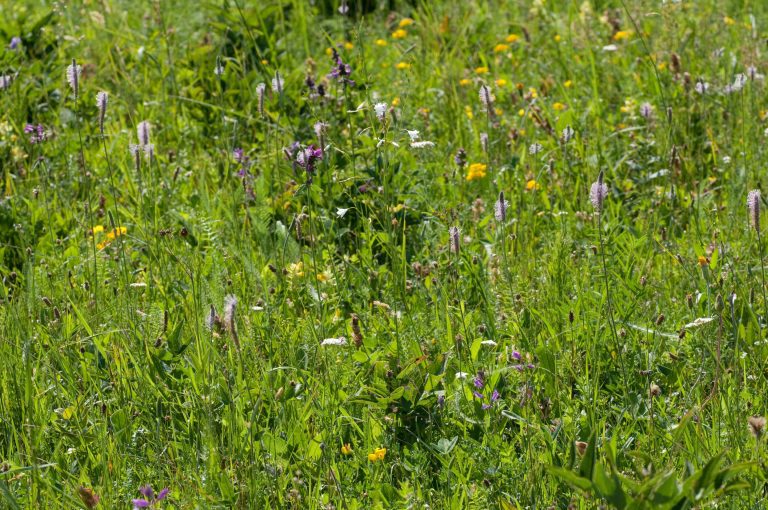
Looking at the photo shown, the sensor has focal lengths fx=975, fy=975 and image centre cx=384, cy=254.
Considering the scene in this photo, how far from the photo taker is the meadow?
208cm

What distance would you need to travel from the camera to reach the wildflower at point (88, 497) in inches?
71.8

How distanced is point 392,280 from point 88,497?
1270 mm

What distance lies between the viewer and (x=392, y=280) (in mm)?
2898

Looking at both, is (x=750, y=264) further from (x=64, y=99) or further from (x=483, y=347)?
(x=64, y=99)

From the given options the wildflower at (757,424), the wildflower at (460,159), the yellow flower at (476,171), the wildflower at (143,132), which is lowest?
the yellow flower at (476,171)

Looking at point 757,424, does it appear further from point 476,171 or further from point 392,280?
point 476,171

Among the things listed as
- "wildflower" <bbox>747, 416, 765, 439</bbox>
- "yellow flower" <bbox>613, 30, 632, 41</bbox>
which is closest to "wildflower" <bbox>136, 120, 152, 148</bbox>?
"wildflower" <bbox>747, 416, 765, 439</bbox>

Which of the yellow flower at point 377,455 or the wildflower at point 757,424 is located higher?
the wildflower at point 757,424

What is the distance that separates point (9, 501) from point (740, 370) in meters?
1.72

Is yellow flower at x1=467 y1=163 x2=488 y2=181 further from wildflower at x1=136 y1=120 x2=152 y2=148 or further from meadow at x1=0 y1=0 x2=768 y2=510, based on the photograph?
wildflower at x1=136 y1=120 x2=152 y2=148

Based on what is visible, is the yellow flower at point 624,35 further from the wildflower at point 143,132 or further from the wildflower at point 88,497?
the wildflower at point 88,497

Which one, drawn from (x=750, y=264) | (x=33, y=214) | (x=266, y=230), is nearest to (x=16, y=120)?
→ (x=33, y=214)

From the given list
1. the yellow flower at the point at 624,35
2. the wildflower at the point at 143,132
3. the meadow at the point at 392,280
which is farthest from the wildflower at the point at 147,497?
the yellow flower at the point at 624,35

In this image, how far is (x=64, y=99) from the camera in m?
4.22
